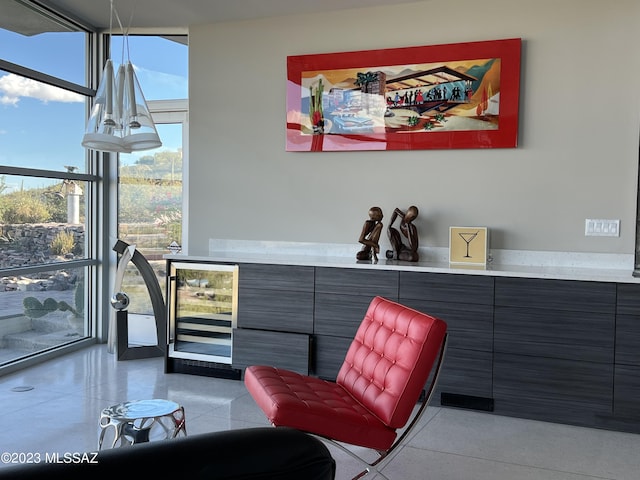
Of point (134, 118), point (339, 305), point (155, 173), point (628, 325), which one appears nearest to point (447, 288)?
point (339, 305)

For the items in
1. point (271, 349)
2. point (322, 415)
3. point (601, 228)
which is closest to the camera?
point (322, 415)

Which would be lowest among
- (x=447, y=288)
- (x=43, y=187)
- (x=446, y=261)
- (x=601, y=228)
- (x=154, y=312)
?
(x=154, y=312)

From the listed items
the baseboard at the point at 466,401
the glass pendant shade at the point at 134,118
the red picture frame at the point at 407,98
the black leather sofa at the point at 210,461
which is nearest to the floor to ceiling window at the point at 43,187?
the glass pendant shade at the point at 134,118

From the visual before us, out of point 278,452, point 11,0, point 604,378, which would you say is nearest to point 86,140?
point 11,0

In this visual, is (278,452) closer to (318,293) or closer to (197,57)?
(318,293)

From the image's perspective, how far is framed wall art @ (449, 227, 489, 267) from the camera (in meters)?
3.93

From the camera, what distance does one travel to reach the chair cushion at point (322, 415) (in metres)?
2.31

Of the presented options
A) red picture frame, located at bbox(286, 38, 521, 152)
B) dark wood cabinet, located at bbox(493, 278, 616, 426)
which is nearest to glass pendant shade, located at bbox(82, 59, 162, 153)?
red picture frame, located at bbox(286, 38, 521, 152)

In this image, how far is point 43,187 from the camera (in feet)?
15.1

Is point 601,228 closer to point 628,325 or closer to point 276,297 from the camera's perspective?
point 628,325

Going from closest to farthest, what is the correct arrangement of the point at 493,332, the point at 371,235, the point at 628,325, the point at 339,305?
the point at 628,325
the point at 493,332
the point at 339,305
the point at 371,235

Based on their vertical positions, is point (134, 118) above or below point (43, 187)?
above

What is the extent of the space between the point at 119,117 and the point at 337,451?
2198 millimetres

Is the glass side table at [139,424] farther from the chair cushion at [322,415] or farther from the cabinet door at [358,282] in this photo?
the cabinet door at [358,282]
